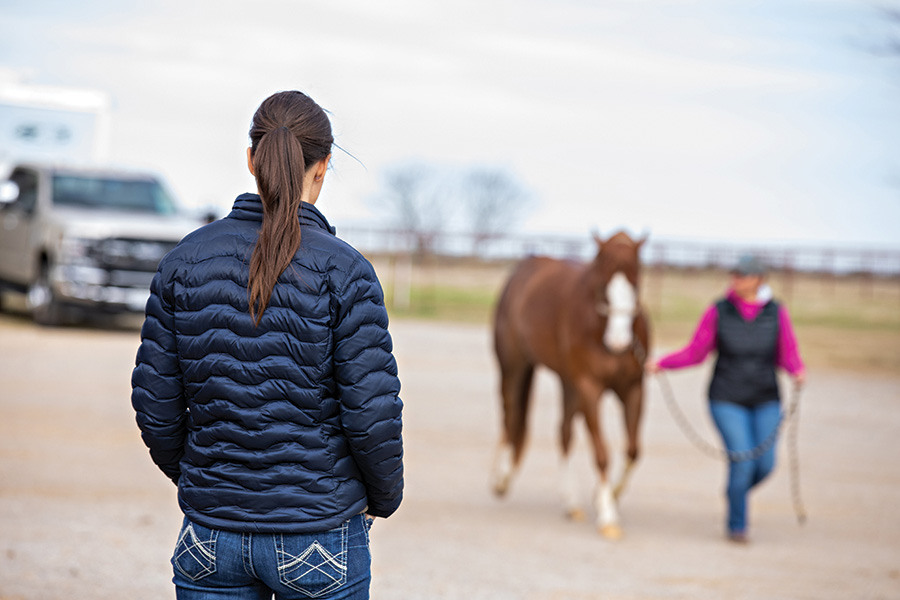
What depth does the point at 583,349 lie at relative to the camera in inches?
271

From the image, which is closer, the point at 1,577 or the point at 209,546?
the point at 209,546

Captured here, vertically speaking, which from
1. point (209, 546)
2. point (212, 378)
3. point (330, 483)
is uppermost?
point (212, 378)

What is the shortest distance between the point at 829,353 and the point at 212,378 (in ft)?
63.4

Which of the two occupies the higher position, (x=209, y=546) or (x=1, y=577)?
(x=209, y=546)

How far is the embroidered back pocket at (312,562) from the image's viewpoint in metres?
2.22

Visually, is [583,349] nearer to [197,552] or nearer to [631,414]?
[631,414]

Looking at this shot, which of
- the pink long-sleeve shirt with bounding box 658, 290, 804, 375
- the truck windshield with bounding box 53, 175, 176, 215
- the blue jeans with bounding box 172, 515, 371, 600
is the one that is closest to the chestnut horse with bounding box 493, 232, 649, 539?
the pink long-sleeve shirt with bounding box 658, 290, 804, 375

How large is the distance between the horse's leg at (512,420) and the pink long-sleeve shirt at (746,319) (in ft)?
4.95

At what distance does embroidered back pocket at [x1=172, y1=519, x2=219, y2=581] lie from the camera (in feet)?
7.34

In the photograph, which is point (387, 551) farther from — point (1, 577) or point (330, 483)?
point (330, 483)

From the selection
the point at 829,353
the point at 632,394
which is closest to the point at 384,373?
the point at 632,394

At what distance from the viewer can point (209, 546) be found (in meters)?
2.24

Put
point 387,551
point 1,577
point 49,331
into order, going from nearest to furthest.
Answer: point 1,577 → point 387,551 → point 49,331

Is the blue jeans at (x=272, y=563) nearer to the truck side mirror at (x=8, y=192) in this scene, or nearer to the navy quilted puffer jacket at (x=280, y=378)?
the navy quilted puffer jacket at (x=280, y=378)
